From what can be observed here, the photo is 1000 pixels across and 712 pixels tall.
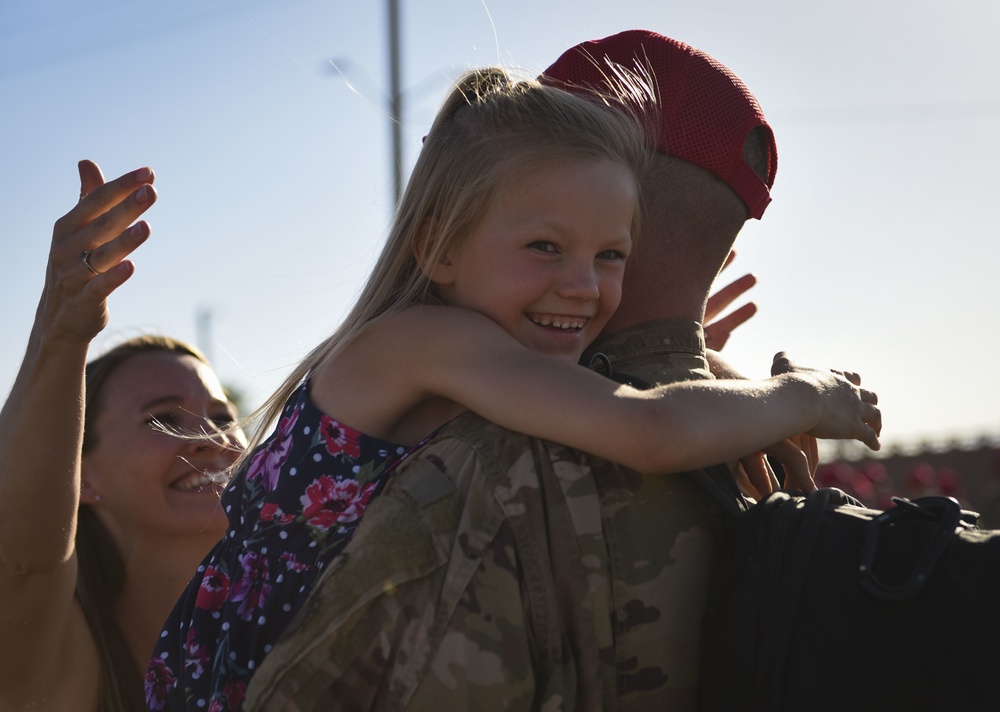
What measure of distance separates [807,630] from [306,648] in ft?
2.57

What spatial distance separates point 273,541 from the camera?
200 cm

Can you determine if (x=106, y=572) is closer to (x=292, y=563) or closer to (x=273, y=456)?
(x=273, y=456)

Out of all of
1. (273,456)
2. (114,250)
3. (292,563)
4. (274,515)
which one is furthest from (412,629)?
(114,250)

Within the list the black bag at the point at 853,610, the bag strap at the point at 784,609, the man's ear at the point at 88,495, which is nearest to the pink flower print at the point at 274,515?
the black bag at the point at 853,610

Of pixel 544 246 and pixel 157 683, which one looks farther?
pixel 157 683

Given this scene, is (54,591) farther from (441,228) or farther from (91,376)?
(441,228)

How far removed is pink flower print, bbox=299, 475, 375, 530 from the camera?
6.38 feet

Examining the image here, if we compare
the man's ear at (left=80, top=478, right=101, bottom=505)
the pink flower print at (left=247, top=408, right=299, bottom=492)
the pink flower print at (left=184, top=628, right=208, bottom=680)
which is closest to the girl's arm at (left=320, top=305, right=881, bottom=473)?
the pink flower print at (left=247, top=408, right=299, bottom=492)

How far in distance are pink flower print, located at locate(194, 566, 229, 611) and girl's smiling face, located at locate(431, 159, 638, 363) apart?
80 cm

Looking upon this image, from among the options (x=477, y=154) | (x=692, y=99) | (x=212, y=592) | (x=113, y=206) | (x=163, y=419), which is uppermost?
(x=692, y=99)

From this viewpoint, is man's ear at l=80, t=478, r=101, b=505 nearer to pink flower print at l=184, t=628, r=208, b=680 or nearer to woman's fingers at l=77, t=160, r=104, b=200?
woman's fingers at l=77, t=160, r=104, b=200

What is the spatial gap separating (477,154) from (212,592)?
3.60ft

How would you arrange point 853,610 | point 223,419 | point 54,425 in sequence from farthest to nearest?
1. point 223,419
2. point 54,425
3. point 853,610

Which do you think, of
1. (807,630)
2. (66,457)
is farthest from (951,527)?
(66,457)
